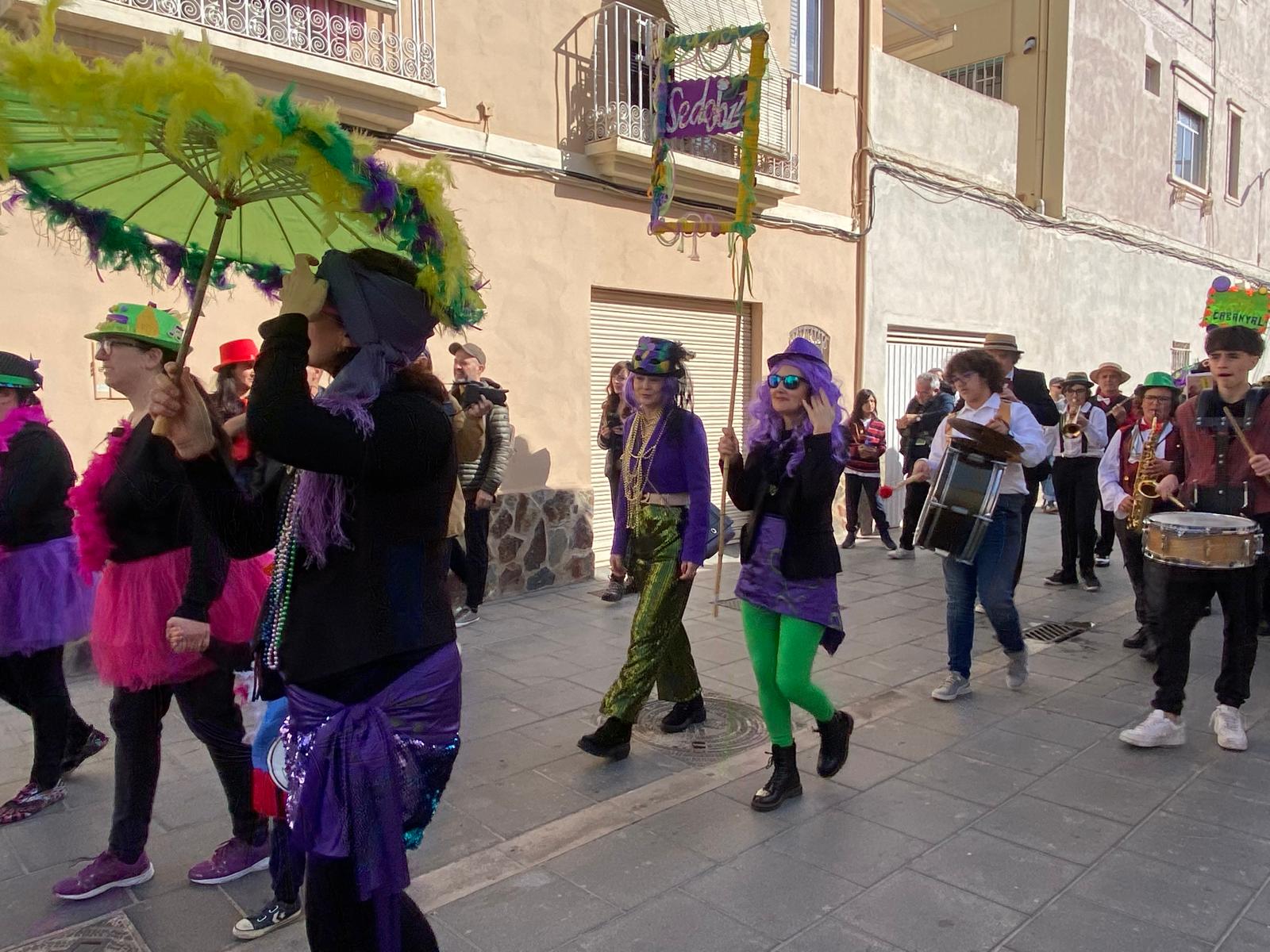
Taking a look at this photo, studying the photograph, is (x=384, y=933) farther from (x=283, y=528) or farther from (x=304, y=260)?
(x=304, y=260)

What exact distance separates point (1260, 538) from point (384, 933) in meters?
4.22

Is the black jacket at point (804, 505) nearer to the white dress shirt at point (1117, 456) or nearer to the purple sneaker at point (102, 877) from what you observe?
the purple sneaker at point (102, 877)

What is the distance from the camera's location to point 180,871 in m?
3.41

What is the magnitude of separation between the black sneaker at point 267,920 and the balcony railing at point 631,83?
6.82 m

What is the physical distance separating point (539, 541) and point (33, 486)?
4.66m

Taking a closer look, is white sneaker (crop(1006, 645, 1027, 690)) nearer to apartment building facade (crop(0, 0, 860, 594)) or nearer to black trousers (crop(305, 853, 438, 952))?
apartment building facade (crop(0, 0, 860, 594))

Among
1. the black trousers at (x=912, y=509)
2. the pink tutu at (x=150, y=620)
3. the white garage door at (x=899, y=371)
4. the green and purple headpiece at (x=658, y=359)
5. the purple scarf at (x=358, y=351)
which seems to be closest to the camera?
the purple scarf at (x=358, y=351)

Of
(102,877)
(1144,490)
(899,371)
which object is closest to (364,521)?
(102,877)

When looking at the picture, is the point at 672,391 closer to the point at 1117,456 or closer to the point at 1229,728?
the point at 1229,728

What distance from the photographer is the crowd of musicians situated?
211 centimetres

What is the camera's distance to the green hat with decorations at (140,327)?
3.20 metres

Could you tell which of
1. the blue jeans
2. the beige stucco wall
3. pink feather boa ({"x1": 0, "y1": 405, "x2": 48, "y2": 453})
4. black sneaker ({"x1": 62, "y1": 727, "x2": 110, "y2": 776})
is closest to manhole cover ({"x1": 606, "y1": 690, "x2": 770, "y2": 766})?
the blue jeans

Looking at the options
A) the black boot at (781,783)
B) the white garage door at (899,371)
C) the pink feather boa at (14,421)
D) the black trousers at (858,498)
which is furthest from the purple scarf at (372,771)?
the white garage door at (899,371)

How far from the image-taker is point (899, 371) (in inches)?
477
